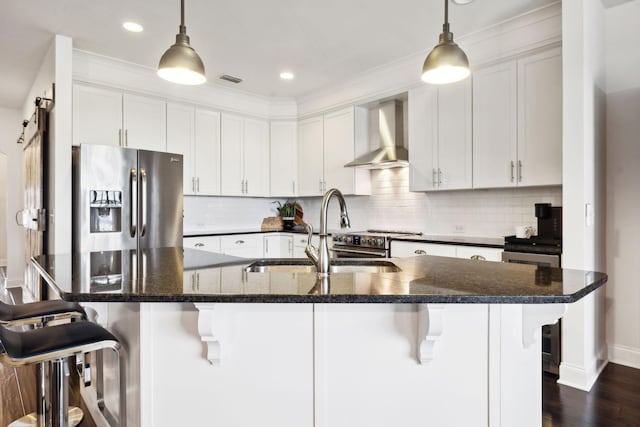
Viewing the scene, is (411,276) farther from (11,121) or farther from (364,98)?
(11,121)

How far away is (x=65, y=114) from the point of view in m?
3.38

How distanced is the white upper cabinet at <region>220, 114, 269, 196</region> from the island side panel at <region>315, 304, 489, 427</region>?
382cm

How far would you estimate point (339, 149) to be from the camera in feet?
15.9

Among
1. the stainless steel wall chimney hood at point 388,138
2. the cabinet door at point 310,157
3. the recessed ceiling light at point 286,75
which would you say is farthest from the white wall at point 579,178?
the cabinet door at point 310,157

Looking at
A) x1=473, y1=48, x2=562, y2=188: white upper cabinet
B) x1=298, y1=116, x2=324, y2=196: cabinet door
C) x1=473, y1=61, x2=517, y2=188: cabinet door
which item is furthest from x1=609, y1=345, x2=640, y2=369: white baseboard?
x1=298, y1=116, x2=324, y2=196: cabinet door

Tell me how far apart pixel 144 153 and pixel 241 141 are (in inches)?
60.2

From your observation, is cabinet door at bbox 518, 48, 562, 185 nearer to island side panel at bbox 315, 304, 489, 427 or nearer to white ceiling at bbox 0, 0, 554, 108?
white ceiling at bbox 0, 0, 554, 108

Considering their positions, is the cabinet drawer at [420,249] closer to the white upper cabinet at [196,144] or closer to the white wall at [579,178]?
the white wall at [579,178]

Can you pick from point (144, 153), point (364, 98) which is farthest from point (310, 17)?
point (144, 153)

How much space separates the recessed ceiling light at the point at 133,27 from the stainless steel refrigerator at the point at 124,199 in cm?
104

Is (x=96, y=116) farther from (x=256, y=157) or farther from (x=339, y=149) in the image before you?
(x=339, y=149)

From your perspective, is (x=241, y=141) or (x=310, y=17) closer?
(x=310, y=17)

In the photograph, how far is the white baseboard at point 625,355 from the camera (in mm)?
2963

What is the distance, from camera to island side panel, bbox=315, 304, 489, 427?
145cm
